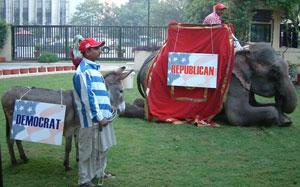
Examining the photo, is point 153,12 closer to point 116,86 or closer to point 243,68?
point 243,68

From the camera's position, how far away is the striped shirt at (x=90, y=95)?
536cm

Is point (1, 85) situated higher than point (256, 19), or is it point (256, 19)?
point (256, 19)

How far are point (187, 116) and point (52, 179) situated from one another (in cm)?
392

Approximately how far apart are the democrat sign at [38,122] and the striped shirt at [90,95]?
38cm

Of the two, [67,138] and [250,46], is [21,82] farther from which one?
[67,138]

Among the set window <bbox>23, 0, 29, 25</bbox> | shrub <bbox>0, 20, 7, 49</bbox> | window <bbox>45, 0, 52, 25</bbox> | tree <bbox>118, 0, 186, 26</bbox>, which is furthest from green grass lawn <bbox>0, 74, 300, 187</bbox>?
window <bbox>45, 0, 52, 25</bbox>

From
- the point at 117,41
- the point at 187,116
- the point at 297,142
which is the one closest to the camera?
the point at 297,142

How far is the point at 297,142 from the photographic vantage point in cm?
795

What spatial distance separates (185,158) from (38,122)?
2024 mm

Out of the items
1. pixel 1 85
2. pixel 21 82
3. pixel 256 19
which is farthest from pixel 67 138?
pixel 256 19

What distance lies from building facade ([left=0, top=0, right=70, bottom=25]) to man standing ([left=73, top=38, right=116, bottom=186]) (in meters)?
46.7

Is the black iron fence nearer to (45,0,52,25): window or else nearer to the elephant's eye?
the elephant's eye

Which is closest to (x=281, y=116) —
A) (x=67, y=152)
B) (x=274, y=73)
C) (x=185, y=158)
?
(x=274, y=73)

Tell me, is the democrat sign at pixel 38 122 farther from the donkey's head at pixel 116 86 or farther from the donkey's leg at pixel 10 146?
the donkey's head at pixel 116 86
